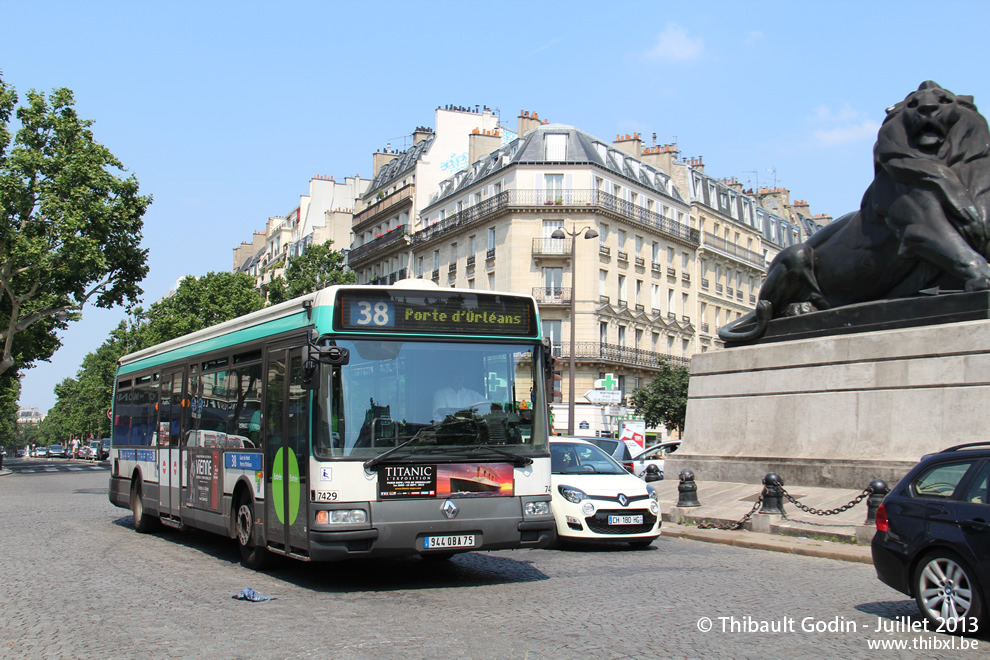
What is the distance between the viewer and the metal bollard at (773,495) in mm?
12758

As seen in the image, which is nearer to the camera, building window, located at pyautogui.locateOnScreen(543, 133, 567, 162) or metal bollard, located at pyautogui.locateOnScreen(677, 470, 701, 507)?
metal bollard, located at pyautogui.locateOnScreen(677, 470, 701, 507)

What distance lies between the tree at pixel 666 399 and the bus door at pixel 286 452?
3789 centimetres

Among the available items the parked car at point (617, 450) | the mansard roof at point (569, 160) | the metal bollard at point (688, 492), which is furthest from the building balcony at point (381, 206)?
the metal bollard at point (688, 492)

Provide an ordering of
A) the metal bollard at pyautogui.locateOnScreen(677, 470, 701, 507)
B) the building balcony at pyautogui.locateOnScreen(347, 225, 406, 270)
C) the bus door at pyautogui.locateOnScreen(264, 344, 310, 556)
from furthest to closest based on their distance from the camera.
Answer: the building balcony at pyautogui.locateOnScreen(347, 225, 406, 270)
the metal bollard at pyautogui.locateOnScreen(677, 470, 701, 507)
the bus door at pyautogui.locateOnScreen(264, 344, 310, 556)

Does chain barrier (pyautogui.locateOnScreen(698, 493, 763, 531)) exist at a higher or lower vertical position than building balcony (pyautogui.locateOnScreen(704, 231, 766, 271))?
lower

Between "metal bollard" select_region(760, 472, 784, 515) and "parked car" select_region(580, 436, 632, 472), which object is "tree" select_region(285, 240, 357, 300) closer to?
"parked car" select_region(580, 436, 632, 472)

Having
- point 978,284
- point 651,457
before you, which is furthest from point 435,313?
point 651,457

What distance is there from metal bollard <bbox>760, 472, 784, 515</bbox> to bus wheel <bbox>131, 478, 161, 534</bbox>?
347 inches

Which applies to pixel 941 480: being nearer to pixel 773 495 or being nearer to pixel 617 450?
pixel 773 495

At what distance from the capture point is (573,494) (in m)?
12.1

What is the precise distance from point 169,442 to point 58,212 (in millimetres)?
28261

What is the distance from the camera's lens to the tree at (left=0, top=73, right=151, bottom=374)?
122 ft

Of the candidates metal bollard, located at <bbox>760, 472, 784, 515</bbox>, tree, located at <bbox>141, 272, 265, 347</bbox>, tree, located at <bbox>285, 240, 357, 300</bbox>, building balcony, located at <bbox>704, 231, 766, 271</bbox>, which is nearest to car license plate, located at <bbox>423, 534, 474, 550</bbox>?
metal bollard, located at <bbox>760, 472, 784, 515</bbox>

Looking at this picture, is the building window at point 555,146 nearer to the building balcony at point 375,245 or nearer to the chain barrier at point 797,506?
the building balcony at point 375,245
